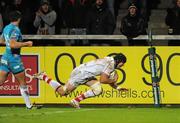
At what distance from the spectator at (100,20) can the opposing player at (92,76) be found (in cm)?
265

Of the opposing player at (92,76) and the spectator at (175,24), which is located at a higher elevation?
the spectator at (175,24)

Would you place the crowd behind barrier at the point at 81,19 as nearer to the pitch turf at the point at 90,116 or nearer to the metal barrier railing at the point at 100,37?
the metal barrier railing at the point at 100,37

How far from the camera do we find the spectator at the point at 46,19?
17.5 meters

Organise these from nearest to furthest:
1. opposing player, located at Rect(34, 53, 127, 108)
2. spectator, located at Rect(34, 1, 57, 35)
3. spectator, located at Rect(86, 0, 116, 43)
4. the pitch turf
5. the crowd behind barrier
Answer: the pitch turf
opposing player, located at Rect(34, 53, 127, 108)
the crowd behind barrier
spectator, located at Rect(86, 0, 116, 43)
spectator, located at Rect(34, 1, 57, 35)

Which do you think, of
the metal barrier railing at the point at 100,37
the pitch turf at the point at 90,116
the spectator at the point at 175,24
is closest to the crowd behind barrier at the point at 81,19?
the spectator at the point at 175,24

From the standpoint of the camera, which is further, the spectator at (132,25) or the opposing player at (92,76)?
the spectator at (132,25)

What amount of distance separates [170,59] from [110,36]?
1.65 m

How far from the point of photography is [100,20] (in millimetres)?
16969

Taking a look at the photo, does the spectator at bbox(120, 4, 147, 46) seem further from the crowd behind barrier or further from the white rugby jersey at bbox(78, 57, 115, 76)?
the white rugby jersey at bbox(78, 57, 115, 76)

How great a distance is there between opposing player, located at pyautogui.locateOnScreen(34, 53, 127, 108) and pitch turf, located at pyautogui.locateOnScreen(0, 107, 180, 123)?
1.52 ft

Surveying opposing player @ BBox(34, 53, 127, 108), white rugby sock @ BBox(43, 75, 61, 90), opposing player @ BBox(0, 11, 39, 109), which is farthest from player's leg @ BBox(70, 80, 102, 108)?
opposing player @ BBox(0, 11, 39, 109)

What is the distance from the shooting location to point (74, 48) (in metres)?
16.7

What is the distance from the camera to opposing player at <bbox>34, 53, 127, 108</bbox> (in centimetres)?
1409

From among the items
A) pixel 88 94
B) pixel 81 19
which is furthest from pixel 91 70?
pixel 81 19
